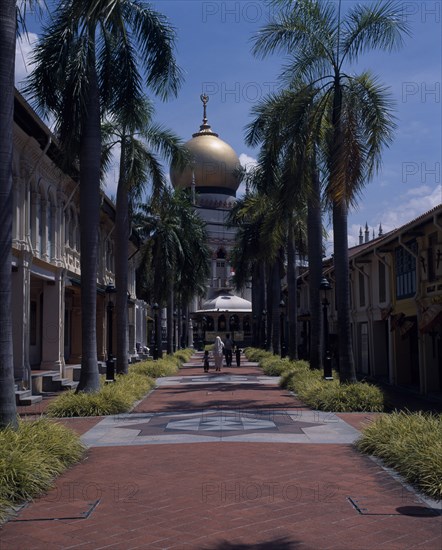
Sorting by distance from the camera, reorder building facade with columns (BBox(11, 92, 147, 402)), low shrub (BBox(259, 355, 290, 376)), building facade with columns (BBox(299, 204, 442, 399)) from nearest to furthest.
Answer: building facade with columns (BBox(11, 92, 147, 402))
building facade with columns (BBox(299, 204, 442, 399))
low shrub (BBox(259, 355, 290, 376))

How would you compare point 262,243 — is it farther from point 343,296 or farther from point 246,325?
point 246,325

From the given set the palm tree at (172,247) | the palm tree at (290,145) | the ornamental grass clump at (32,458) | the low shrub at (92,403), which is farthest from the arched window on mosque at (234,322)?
the ornamental grass clump at (32,458)

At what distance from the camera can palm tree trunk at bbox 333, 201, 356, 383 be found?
19.1 meters

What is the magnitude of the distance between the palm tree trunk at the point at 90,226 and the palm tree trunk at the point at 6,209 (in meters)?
6.75

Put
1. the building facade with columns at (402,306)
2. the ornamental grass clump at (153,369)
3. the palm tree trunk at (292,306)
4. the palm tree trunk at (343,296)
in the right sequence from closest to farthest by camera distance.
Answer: the palm tree trunk at (343,296)
the building facade with columns at (402,306)
the ornamental grass clump at (153,369)
the palm tree trunk at (292,306)

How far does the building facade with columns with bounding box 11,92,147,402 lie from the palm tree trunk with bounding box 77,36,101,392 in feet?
4.73

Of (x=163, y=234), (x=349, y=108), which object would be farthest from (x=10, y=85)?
(x=163, y=234)

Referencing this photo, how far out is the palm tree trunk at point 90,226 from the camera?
59.4ft

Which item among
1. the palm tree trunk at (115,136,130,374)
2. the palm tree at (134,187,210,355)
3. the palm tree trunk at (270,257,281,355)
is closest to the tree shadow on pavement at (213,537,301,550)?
the palm tree trunk at (115,136,130,374)

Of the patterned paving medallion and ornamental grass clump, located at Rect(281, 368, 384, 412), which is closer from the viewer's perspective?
the patterned paving medallion

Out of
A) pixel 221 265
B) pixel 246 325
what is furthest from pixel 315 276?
pixel 221 265

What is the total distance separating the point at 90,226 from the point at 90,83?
355 centimetres

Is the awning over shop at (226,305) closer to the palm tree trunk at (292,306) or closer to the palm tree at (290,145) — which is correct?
the palm tree trunk at (292,306)

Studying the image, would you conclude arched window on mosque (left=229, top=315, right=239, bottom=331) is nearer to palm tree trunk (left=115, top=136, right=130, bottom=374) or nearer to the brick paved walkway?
palm tree trunk (left=115, top=136, right=130, bottom=374)
